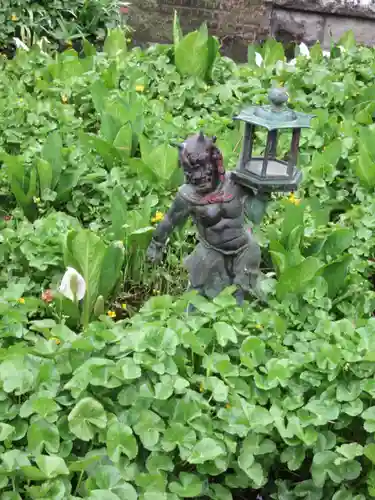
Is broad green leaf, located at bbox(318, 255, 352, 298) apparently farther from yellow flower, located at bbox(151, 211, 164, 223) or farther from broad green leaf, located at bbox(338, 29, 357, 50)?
broad green leaf, located at bbox(338, 29, 357, 50)

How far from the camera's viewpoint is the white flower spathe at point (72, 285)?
295cm

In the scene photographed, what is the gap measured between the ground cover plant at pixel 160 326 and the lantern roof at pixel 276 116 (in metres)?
0.51

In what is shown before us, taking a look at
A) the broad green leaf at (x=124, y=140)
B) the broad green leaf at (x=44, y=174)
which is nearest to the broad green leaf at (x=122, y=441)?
the broad green leaf at (x=44, y=174)

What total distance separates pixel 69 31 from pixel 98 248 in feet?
12.2

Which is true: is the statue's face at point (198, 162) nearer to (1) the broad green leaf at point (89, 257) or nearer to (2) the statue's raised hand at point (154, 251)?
(2) the statue's raised hand at point (154, 251)

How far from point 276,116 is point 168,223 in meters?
0.54

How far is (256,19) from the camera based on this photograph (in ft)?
26.5

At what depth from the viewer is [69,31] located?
248 inches

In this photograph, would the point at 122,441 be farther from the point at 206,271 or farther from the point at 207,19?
the point at 207,19

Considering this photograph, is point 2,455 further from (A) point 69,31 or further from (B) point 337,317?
(A) point 69,31

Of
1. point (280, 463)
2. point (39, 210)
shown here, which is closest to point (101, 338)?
point (280, 463)

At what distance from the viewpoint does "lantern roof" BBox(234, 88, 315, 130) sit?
8.77 feet

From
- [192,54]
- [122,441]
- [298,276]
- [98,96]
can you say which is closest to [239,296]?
[298,276]

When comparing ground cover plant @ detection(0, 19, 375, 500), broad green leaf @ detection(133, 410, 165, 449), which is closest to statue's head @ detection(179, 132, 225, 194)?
ground cover plant @ detection(0, 19, 375, 500)
